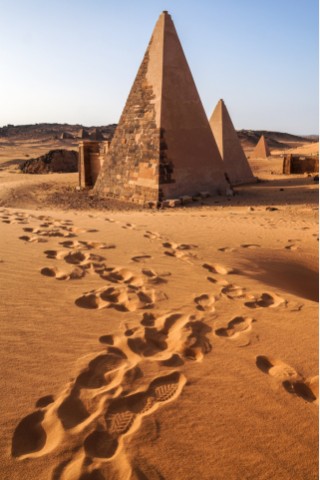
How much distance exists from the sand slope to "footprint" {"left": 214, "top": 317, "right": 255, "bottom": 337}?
0.01 meters

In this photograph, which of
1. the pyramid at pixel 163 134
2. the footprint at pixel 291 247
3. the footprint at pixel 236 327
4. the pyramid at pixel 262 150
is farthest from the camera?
the pyramid at pixel 262 150

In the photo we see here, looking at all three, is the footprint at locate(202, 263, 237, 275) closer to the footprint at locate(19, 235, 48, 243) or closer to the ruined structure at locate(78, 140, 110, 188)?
the footprint at locate(19, 235, 48, 243)

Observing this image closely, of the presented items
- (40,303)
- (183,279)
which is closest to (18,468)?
(40,303)

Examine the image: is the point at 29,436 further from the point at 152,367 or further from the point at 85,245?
the point at 85,245

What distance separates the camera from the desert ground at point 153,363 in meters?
1.58

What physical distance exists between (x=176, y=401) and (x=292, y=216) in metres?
7.64

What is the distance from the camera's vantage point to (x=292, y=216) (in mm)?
8773

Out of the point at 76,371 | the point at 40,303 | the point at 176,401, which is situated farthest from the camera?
the point at 40,303

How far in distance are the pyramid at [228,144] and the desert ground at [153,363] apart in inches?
442

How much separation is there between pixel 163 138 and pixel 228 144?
581cm

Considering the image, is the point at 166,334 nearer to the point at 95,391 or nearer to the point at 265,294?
the point at 95,391

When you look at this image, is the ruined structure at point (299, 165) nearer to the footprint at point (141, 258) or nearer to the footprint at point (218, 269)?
the footprint at point (218, 269)

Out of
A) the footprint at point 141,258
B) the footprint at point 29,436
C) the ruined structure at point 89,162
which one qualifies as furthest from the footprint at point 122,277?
the ruined structure at point 89,162

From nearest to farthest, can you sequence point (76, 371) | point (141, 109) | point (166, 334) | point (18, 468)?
point (18, 468)
point (76, 371)
point (166, 334)
point (141, 109)
